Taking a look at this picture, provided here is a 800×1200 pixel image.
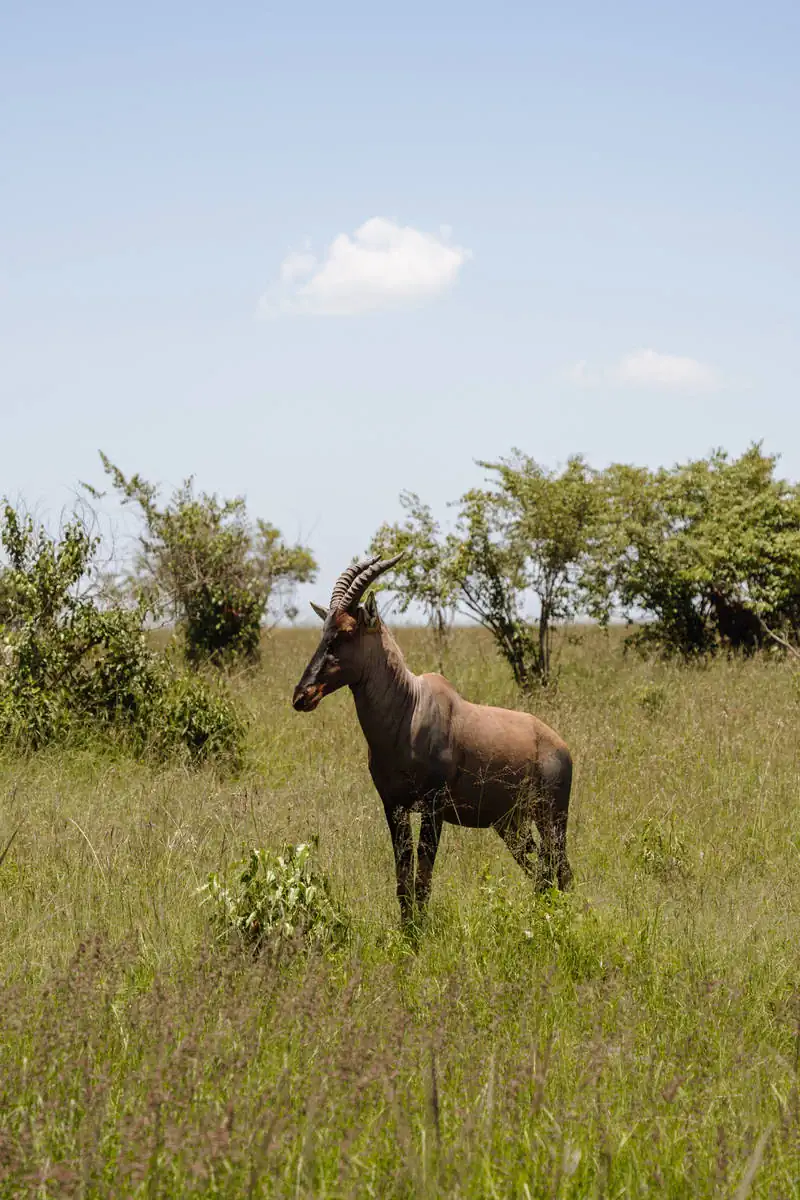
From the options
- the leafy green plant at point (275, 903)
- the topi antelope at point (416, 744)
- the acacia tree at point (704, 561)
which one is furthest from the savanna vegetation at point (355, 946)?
the acacia tree at point (704, 561)

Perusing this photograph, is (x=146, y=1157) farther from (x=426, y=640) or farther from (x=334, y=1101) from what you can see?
(x=426, y=640)

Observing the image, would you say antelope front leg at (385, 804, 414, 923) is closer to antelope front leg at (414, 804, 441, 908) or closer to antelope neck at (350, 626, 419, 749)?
antelope front leg at (414, 804, 441, 908)

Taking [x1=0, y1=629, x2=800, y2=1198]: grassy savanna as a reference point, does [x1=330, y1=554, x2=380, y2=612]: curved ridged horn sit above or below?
above

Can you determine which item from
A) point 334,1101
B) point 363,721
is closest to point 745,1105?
point 334,1101

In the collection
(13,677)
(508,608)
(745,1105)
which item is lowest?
(745,1105)

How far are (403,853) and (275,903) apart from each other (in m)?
0.98

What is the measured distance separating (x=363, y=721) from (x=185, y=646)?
12.6m

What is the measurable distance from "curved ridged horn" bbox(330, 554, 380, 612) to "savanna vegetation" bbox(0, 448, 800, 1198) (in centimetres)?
130

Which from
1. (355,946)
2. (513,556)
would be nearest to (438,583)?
(513,556)

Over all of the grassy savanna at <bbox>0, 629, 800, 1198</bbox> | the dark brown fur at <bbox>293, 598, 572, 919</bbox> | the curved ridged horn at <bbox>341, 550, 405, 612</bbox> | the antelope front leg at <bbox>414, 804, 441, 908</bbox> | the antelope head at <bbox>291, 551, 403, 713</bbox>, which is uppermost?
the curved ridged horn at <bbox>341, 550, 405, 612</bbox>

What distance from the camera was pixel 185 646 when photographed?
717 inches

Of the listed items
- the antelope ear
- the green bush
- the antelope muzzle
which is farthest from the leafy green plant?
the green bush

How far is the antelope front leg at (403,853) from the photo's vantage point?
237 inches

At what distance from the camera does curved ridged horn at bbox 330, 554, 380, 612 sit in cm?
607
